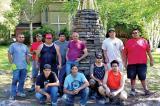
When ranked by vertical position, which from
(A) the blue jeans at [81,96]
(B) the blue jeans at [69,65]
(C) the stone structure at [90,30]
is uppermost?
(C) the stone structure at [90,30]

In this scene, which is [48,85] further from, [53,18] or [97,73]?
[53,18]

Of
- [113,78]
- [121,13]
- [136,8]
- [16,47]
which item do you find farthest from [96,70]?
[121,13]

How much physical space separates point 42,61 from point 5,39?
2880 centimetres

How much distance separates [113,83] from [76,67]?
102 cm

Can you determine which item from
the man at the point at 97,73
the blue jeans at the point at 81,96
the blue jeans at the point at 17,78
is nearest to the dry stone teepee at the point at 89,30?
the man at the point at 97,73

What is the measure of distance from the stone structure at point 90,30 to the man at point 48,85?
90.8 inches

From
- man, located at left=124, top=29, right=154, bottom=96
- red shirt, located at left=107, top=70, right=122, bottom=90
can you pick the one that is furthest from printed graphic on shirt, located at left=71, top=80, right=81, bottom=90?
man, located at left=124, top=29, right=154, bottom=96

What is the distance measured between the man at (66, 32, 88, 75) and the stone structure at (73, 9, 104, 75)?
906mm

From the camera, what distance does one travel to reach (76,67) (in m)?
11.2

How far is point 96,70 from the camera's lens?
1180 centimetres

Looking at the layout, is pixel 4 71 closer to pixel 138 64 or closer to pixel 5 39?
pixel 138 64

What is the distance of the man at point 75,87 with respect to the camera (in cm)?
1108

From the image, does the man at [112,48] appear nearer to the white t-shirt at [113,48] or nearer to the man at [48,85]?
the white t-shirt at [113,48]

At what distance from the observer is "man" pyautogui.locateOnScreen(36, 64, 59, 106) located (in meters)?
11.0
